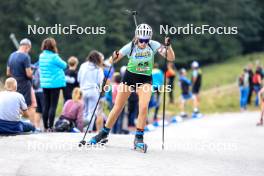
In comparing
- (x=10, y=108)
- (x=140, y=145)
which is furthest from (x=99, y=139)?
(x=10, y=108)

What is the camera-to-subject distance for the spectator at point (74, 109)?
49.9ft

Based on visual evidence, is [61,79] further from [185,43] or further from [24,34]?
[185,43]

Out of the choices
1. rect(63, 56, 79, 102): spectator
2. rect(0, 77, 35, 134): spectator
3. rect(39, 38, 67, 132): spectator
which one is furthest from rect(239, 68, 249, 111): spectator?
rect(0, 77, 35, 134): spectator

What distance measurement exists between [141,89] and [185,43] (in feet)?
227

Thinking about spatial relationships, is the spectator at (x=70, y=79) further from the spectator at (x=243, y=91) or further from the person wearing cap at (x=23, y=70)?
the spectator at (x=243, y=91)

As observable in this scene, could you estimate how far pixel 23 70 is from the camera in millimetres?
14711

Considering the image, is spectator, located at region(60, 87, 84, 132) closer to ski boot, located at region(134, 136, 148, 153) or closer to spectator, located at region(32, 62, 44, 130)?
spectator, located at region(32, 62, 44, 130)

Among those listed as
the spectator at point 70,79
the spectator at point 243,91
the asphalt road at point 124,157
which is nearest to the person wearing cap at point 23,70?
the asphalt road at point 124,157

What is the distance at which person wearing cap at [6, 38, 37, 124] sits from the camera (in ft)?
48.0

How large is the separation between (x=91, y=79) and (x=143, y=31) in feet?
15.2

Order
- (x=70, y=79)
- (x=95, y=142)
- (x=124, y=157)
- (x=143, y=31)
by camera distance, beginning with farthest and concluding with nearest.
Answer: (x=70, y=79) < (x=95, y=142) < (x=143, y=31) < (x=124, y=157)

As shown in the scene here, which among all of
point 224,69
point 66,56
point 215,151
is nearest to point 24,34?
point 66,56

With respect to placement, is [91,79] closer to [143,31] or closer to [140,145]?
[140,145]

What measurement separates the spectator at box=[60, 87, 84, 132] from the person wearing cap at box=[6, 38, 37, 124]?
28.3 inches
